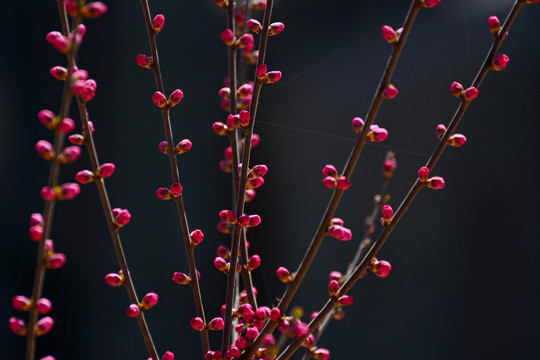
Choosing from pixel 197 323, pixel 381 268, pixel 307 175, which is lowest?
pixel 307 175

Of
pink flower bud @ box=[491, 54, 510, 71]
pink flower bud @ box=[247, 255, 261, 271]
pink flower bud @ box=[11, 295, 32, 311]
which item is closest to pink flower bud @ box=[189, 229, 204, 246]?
pink flower bud @ box=[247, 255, 261, 271]

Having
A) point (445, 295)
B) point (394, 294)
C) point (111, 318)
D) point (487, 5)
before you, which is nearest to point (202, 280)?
point (111, 318)

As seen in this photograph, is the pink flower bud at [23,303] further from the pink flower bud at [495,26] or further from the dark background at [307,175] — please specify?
the dark background at [307,175]

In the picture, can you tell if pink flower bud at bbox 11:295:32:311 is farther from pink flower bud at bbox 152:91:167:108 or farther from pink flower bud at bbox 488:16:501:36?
pink flower bud at bbox 488:16:501:36

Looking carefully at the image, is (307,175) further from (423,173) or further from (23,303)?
(23,303)

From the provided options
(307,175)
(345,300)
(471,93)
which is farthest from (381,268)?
(307,175)

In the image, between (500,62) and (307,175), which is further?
(307,175)

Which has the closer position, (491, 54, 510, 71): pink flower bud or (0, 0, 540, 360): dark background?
(491, 54, 510, 71): pink flower bud

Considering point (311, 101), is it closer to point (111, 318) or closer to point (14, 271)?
point (111, 318)

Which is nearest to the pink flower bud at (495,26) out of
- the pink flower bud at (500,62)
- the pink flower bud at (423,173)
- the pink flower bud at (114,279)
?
the pink flower bud at (500,62)
